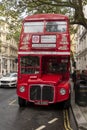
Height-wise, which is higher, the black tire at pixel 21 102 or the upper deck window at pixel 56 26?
the upper deck window at pixel 56 26

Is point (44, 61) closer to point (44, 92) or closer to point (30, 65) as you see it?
point (30, 65)

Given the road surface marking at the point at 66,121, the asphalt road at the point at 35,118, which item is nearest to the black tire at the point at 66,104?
the asphalt road at the point at 35,118

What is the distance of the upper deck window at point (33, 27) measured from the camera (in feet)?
55.2

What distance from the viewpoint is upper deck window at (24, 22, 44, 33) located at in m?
16.8

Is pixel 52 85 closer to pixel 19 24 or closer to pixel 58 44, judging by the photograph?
pixel 58 44

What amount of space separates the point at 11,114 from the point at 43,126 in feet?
9.87

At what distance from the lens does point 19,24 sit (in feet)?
90.6

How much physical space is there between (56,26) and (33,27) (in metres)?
1.19


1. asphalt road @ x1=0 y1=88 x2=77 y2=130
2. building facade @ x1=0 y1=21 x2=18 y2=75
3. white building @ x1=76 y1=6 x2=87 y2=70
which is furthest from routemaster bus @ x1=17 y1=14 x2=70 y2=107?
building facade @ x1=0 y1=21 x2=18 y2=75

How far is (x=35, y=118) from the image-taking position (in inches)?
524

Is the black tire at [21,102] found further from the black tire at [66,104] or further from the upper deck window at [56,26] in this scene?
the upper deck window at [56,26]

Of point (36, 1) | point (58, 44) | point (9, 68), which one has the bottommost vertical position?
point (9, 68)

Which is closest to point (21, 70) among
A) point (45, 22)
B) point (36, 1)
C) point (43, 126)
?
point (45, 22)

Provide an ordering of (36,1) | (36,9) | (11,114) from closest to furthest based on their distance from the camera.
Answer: (11,114)
(36,1)
(36,9)
